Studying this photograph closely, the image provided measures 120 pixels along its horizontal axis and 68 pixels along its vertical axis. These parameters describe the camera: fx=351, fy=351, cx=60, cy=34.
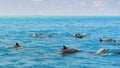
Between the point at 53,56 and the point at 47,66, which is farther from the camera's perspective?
the point at 53,56

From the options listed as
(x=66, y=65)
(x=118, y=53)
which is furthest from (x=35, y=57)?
(x=118, y=53)

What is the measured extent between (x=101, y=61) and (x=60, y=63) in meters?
4.61

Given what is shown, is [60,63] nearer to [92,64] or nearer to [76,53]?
[92,64]

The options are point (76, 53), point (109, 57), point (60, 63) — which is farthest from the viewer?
point (76, 53)

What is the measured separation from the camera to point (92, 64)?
3722 centimetres

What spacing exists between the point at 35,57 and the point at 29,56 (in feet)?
3.56

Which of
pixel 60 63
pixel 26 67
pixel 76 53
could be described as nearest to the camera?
pixel 26 67

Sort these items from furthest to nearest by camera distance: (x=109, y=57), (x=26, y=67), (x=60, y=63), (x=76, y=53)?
(x=76, y=53) < (x=109, y=57) < (x=60, y=63) < (x=26, y=67)

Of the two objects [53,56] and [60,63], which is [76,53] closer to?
[53,56]

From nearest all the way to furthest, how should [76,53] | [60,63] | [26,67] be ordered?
[26,67] → [60,63] → [76,53]

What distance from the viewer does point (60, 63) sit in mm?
38000

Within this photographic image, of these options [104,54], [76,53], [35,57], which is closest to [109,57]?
[104,54]

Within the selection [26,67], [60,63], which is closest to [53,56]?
[60,63]

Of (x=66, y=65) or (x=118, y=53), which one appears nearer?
(x=66, y=65)
